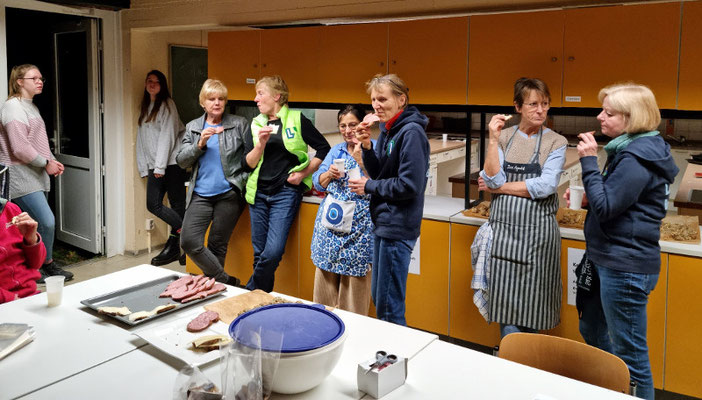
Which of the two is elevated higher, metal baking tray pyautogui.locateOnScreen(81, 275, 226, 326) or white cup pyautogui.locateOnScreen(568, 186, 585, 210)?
white cup pyautogui.locateOnScreen(568, 186, 585, 210)

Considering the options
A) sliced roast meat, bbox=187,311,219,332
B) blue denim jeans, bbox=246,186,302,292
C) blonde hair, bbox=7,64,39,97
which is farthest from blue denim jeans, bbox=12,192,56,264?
sliced roast meat, bbox=187,311,219,332

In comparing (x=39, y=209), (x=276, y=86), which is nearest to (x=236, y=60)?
(x=276, y=86)

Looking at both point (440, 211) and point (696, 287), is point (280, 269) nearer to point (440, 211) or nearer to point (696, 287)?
point (440, 211)

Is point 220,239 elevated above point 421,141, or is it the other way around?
point 421,141

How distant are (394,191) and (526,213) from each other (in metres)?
0.72

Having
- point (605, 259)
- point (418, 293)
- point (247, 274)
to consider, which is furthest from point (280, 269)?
point (605, 259)

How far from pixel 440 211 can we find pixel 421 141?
956mm

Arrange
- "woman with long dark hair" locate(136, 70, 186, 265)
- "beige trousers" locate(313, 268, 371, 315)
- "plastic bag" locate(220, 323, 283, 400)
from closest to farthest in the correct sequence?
"plastic bag" locate(220, 323, 283, 400)
"beige trousers" locate(313, 268, 371, 315)
"woman with long dark hair" locate(136, 70, 186, 265)

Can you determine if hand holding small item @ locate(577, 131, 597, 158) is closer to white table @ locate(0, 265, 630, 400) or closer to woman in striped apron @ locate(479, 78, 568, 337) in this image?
woman in striped apron @ locate(479, 78, 568, 337)

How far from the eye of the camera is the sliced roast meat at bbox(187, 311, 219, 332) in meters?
1.95

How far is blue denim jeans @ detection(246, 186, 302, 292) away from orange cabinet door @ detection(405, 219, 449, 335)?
36.7 inches

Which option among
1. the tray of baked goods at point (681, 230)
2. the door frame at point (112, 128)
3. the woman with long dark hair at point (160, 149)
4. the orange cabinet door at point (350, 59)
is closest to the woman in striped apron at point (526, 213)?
the tray of baked goods at point (681, 230)

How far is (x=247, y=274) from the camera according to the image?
4641 mm

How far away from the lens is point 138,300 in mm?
2248
